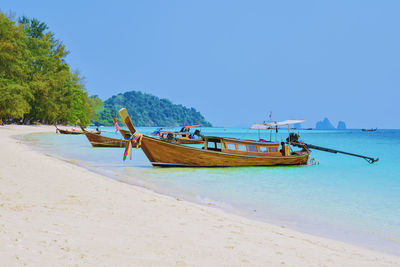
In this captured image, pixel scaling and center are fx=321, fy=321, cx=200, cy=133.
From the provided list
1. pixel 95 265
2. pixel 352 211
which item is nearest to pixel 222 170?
pixel 352 211

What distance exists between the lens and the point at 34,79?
5659cm

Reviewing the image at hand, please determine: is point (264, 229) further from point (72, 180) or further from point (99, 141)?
point (99, 141)

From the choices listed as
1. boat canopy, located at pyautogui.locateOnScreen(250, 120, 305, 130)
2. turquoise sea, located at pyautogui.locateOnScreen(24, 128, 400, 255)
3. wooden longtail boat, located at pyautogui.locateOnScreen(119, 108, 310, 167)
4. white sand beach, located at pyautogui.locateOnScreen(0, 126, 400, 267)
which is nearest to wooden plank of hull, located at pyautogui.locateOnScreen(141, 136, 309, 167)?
wooden longtail boat, located at pyautogui.locateOnScreen(119, 108, 310, 167)

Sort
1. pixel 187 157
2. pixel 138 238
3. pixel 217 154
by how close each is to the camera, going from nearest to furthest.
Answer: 1. pixel 138 238
2. pixel 187 157
3. pixel 217 154

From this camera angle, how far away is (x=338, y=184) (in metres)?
16.0

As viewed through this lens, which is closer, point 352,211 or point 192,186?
point 352,211

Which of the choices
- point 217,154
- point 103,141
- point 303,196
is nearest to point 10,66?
point 103,141

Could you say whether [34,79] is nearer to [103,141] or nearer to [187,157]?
[103,141]

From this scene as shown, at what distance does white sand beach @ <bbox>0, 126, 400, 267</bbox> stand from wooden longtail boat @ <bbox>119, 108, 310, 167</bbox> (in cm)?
913

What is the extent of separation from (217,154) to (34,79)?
49.8m

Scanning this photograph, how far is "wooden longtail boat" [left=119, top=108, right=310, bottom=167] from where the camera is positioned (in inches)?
700

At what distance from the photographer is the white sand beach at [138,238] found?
421 cm

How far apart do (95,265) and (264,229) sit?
3.91 m

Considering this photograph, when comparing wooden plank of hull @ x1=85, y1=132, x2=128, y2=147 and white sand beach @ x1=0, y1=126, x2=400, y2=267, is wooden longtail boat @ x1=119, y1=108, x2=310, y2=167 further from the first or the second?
wooden plank of hull @ x1=85, y1=132, x2=128, y2=147
